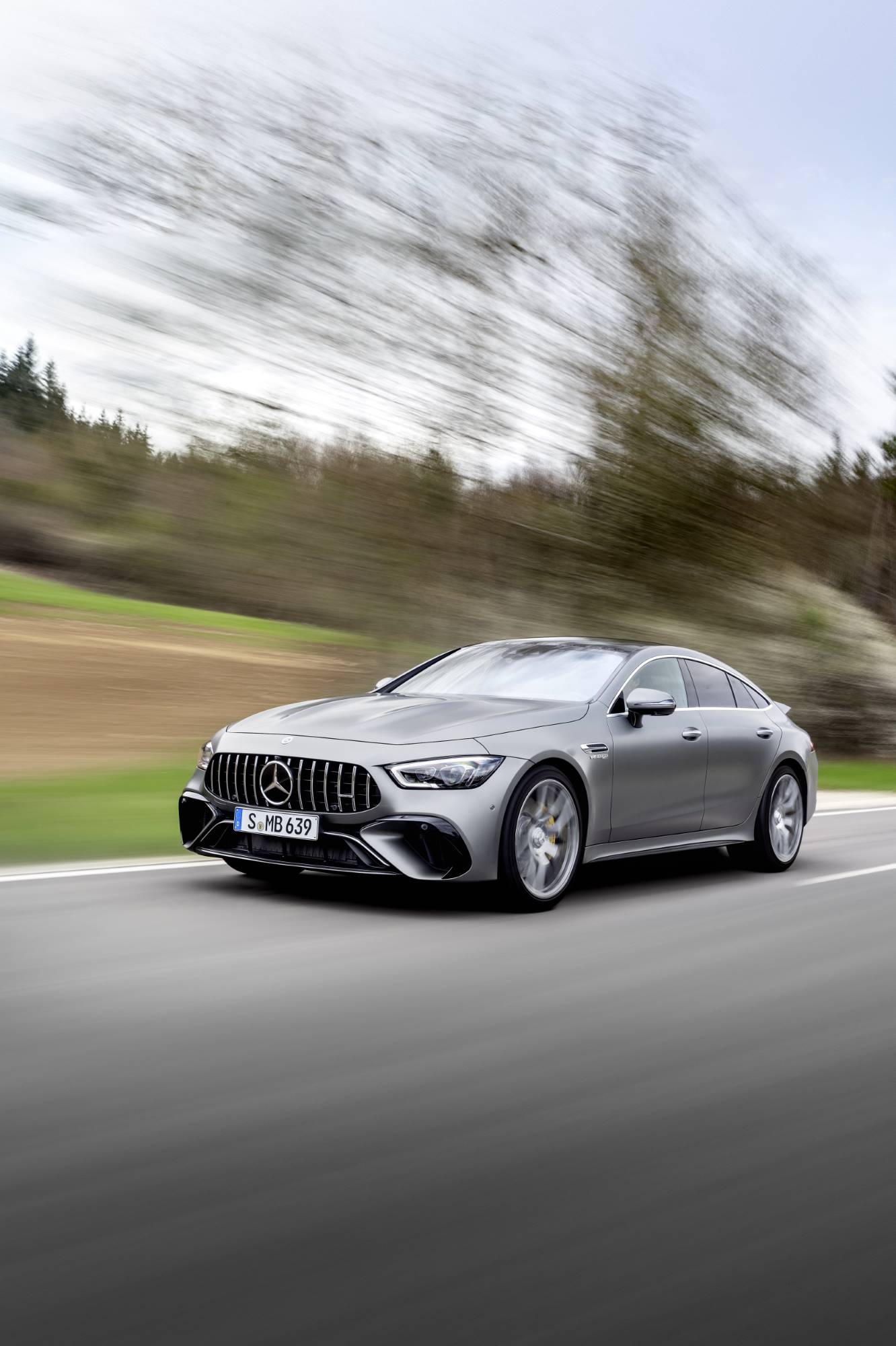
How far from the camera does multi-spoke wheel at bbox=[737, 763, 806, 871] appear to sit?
9336mm

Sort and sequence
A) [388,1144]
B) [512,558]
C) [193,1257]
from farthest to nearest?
1. [512,558]
2. [388,1144]
3. [193,1257]

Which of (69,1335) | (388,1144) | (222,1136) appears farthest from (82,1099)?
(69,1335)

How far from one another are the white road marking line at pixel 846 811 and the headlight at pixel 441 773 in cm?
594

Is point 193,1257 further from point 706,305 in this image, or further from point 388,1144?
point 706,305

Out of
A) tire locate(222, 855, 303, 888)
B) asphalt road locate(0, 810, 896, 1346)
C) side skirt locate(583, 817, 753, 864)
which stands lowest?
asphalt road locate(0, 810, 896, 1346)

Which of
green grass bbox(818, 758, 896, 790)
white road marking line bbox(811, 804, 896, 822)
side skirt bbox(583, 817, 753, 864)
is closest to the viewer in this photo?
side skirt bbox(583, 817, 753, 864)

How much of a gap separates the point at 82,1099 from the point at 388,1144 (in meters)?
0.88

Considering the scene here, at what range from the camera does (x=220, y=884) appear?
803 centimetres

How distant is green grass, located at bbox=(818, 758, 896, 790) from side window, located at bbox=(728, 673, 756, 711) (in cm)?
701

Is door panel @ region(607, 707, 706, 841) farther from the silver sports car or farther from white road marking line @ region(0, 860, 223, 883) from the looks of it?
white road marking line @ region(0, 860, 223, 883)

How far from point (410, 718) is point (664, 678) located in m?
1.92

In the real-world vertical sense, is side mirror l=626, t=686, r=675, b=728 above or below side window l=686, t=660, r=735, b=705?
below

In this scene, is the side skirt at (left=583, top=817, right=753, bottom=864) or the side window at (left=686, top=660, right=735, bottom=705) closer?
the side skirt at (left=583, top=817, right=753, bottom=864)

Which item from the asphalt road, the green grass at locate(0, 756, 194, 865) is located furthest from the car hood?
the green grass at locate(0, 756, 194, 865)
